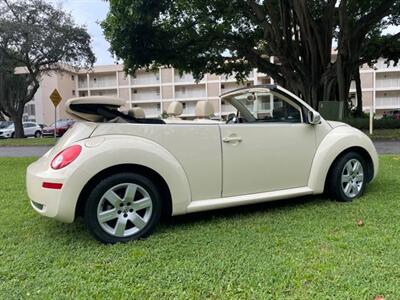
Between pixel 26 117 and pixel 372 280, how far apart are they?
2237 inches

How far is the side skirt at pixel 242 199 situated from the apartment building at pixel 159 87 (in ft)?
144

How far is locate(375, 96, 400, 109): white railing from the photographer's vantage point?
49.5 m

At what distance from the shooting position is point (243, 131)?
13.5ft

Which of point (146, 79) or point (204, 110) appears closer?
point (204, 110)

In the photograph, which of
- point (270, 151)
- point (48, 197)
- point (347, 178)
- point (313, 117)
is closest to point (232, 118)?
point (270, 151)

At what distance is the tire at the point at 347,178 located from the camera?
4.70 metres

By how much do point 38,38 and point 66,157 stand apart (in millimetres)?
22186

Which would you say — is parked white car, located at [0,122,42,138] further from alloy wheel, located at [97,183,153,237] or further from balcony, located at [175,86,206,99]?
alloy wheel, located at [97,183,153,237]

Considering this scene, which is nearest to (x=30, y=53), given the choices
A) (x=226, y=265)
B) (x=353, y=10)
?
(x=353, y=10)

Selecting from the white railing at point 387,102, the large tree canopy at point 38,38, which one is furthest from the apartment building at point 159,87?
the large tree canopy at point 38,38

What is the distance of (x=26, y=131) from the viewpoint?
102 feet

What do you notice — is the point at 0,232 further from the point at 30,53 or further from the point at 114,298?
the point at 30,53

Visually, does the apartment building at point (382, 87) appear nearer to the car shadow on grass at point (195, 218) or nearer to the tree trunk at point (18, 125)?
the tree trunk at point (18, 125)

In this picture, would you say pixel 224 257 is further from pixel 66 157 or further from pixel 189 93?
pixel 189 93
